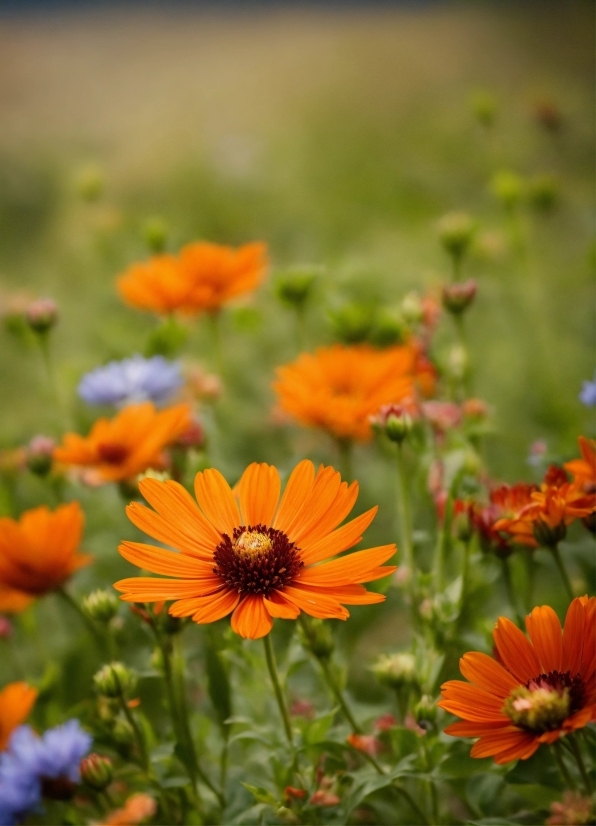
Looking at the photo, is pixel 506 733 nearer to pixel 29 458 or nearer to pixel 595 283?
pixel 29 458

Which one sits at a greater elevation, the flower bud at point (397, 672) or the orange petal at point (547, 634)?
the flower bud at point (397, 672)

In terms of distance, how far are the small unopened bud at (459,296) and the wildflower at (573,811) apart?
12.8 inches

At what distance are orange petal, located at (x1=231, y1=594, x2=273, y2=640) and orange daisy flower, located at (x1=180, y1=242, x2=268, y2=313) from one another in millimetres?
356

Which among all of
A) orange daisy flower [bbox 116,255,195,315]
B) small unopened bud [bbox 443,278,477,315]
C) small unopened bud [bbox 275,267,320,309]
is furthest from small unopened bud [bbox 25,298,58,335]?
small unopened bud [bbox 443,278,477,315]

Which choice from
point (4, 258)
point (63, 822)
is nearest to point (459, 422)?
point (63, 822)

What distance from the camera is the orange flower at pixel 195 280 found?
656mm

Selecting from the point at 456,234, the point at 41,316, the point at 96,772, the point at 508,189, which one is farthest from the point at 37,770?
the point at 508,189

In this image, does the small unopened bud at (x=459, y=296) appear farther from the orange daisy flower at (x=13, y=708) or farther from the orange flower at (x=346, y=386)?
the orange daisy flower at (x=13, y=708)

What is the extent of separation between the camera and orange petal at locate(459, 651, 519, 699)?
338 mm

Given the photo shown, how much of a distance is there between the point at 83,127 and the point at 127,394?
93cm

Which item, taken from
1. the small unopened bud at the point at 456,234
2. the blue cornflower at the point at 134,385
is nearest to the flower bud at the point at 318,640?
the blue cornflower at the point at 134,385

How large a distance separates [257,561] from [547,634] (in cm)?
12

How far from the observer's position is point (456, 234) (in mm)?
661

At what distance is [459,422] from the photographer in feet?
1.84
